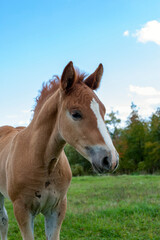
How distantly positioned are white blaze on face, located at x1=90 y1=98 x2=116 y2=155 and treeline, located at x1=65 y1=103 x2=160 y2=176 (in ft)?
96.2

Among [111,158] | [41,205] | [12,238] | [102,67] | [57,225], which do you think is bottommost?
[12,238]

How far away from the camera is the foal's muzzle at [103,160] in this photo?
192 centimetres

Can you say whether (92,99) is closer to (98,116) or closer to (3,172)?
(98,116)

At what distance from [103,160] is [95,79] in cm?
106

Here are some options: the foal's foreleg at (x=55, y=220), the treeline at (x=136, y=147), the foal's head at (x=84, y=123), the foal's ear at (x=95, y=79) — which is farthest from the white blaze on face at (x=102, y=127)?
the treeline at (x=136, y=147)

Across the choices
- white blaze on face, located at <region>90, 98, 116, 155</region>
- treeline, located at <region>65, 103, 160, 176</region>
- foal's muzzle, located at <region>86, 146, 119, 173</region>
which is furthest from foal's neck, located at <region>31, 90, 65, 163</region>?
treeline, located at <region>65, 103, 160, 176</region>

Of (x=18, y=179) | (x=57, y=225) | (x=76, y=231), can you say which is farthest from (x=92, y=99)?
(x=76, y=231)

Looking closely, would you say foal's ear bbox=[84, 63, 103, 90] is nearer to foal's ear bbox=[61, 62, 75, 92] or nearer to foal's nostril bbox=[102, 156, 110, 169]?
foal's ear bbox=[61, 62, 75, 92]

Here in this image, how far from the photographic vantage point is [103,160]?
195cm

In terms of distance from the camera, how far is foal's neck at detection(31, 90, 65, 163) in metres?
2.60

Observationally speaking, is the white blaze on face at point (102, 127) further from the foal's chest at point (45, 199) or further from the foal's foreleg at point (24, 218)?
the foal's foreleg at point (24, 218)

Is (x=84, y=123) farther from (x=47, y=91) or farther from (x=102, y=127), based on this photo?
(x=47, y=91)

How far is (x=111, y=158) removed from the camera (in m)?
1.91

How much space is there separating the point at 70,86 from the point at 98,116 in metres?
0.51
